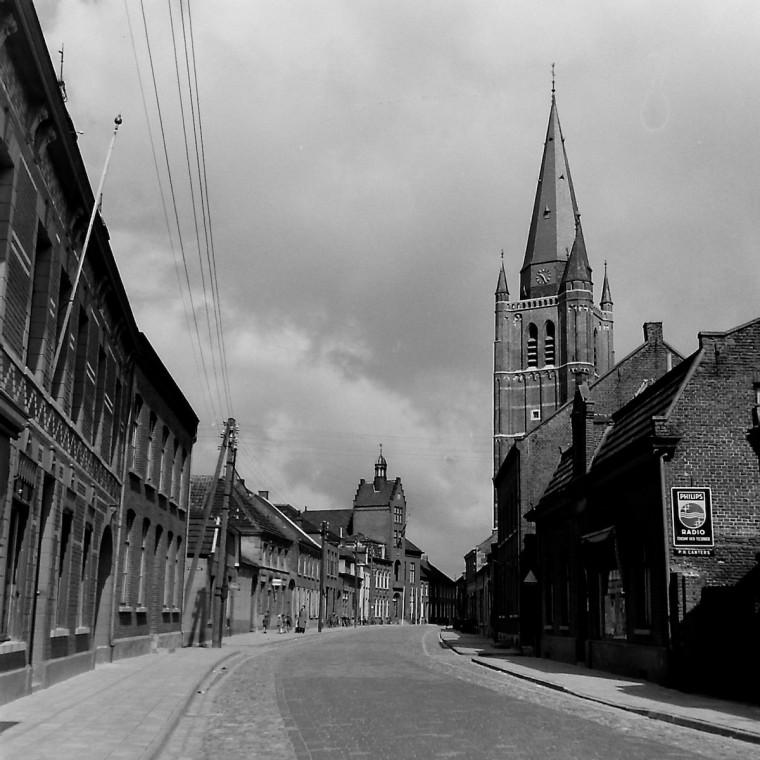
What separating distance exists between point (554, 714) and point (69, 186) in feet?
38.0

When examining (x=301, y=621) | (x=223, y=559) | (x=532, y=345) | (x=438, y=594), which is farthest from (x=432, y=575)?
(x=223, y=559)

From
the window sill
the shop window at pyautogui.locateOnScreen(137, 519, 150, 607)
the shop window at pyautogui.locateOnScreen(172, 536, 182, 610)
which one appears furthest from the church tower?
the window sill

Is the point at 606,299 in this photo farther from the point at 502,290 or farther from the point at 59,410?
the point at 59,410

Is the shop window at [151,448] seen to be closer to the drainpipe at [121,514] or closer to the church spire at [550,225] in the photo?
the drainpipe at [121,514]

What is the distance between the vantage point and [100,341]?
68.2 ft

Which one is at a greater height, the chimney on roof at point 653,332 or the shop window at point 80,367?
the chimney on roof at point 653,332

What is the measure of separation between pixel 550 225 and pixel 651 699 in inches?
3685

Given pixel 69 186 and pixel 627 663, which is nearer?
pixel 69 186

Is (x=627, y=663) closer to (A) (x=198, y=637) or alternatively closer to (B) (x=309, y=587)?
(A) (x=198, y=637)

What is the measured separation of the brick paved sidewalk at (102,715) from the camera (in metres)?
10.2

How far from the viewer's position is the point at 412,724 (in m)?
13.3

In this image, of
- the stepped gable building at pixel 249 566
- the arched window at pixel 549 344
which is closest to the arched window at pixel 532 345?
the arched window at pixel 549 344

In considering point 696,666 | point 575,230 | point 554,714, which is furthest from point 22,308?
point 575,230

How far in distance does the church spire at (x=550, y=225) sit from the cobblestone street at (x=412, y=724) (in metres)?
86.7
